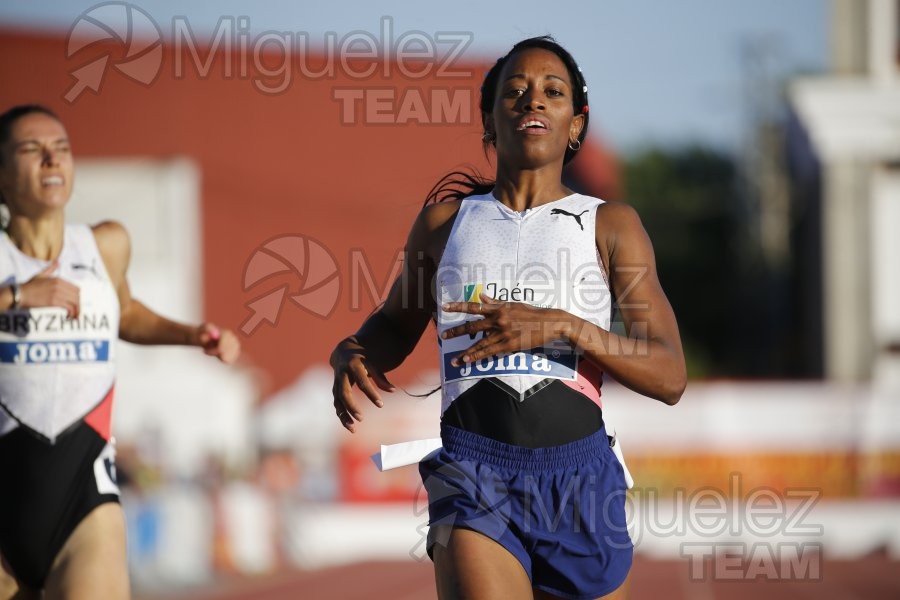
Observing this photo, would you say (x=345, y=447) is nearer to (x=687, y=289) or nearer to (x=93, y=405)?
(x=93, y=405)

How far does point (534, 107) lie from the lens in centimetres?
355

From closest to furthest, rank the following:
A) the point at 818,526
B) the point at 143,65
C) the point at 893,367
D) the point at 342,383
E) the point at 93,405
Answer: the point at 342,383, the point at 93,405, the point at 818,526, the point at 893,367, the point at 143,65

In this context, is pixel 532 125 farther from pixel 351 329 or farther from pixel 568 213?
pixel 351 329

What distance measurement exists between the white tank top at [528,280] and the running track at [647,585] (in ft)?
28.3

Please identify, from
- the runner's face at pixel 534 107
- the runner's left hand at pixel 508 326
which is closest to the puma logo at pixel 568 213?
the runner's face at pixel 534 107

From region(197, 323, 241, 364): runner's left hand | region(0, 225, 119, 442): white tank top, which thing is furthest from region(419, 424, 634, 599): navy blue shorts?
region(0, 225, 119, 442): white tank top

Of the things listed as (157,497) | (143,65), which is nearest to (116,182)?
(143,65)

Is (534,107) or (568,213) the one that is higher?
(534,107)

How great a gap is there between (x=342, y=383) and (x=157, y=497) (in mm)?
11647

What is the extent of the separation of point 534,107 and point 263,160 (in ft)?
75.8

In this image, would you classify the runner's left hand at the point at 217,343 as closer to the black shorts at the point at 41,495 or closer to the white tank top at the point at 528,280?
the black shorts at the point at 41,495

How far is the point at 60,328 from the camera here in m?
4.32

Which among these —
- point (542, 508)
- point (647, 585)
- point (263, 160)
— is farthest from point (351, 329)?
point (542, 508)

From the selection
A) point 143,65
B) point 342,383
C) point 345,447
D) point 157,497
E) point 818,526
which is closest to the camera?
point 342,383
